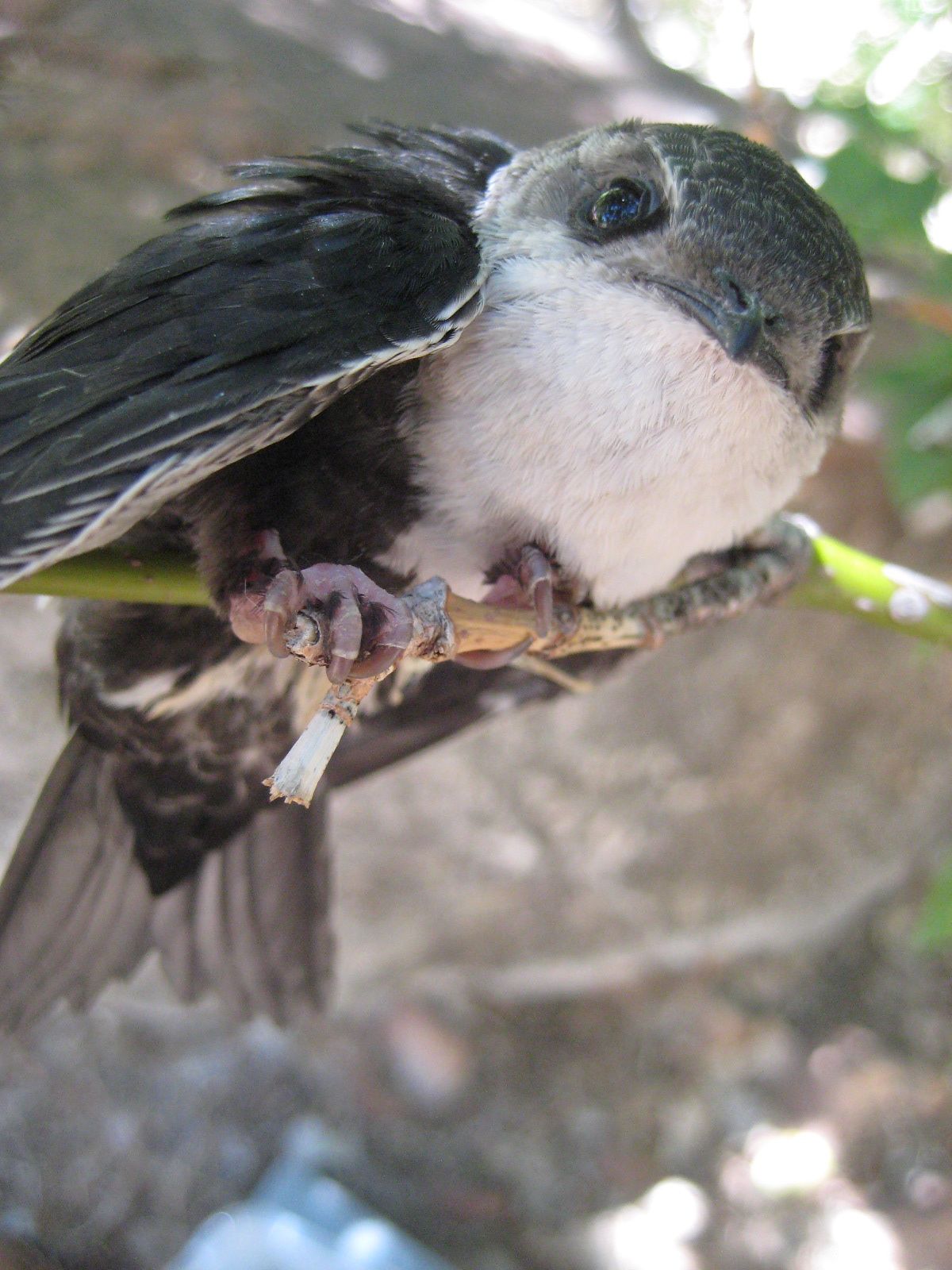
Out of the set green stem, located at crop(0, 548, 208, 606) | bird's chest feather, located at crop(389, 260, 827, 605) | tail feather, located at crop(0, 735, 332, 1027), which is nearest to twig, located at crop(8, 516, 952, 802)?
green stem, located at crop(0, 548, 208, 606)

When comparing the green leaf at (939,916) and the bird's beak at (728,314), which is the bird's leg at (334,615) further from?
the green leaf at (939,916)

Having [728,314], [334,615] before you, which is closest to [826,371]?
[728,314]

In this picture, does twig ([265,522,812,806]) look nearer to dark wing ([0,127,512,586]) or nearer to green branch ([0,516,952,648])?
green branch ([0,516,952,648])

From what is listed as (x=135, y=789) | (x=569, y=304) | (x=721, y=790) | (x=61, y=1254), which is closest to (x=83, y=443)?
(x=569, y=304)

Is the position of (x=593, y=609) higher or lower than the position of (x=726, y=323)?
lower

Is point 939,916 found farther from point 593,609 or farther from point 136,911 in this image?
point 136,911
